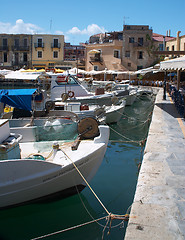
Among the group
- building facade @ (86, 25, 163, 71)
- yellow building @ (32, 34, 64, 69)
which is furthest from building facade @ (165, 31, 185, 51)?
yellow building @ (32, 34, 64, 69)

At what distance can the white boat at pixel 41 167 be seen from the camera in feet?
20.4

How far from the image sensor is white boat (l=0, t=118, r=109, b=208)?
20.4 ft

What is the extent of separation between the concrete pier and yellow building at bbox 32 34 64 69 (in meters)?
44.9

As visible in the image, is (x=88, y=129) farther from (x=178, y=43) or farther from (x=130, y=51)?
(x=130, y=51)

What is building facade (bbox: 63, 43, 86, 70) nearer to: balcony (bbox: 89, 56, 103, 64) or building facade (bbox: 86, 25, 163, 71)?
balcony (bbox: 89, 56, 103, 64)

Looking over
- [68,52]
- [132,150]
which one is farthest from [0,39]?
[132,150]

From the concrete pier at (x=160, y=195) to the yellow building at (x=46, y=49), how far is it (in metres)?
44.9

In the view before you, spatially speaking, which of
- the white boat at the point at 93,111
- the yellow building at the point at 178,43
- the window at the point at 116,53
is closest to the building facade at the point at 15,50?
the window at the point at 116,53

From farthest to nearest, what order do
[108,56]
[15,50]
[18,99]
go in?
[15,50], [108,56], [18,99]

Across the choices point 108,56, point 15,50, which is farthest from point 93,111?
point 15,50

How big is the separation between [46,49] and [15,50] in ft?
18.7

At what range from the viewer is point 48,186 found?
6.74 metres

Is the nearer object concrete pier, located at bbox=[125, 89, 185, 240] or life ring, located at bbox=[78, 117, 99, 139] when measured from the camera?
concrete pier, located at bbox=[125, 89, 185, 240]

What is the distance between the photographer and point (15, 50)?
51.3 m
